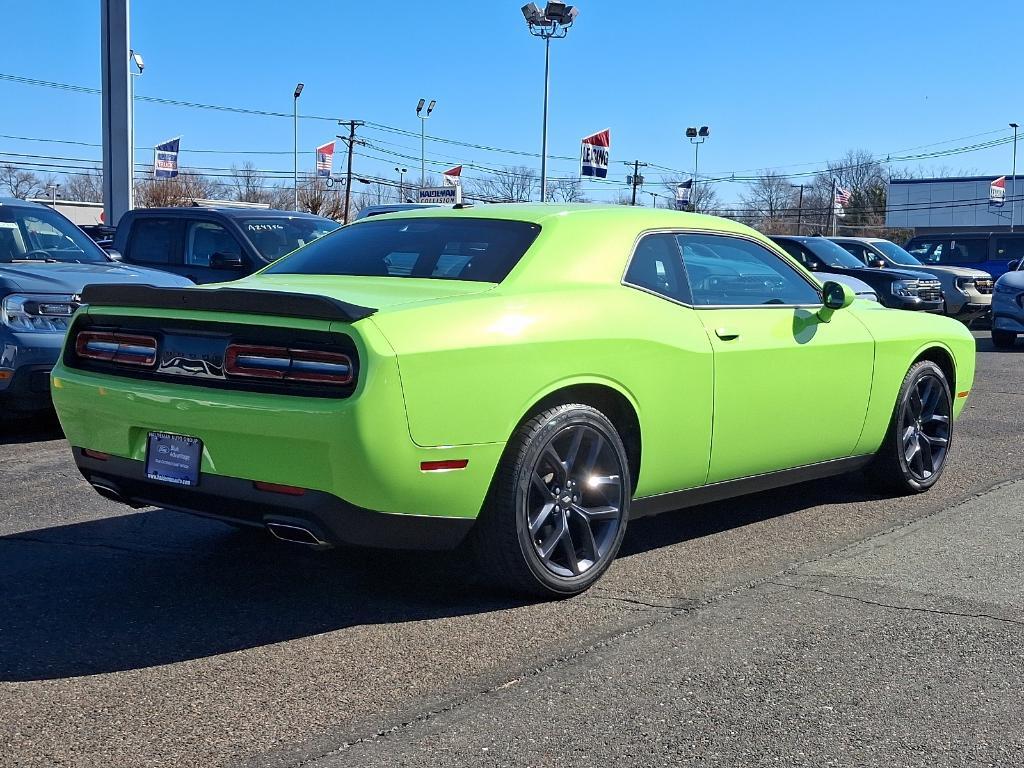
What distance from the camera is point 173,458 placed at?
4250 mm

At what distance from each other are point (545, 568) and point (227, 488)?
1.16 m

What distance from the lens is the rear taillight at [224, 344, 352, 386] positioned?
3.94m

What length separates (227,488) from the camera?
4.11 metres

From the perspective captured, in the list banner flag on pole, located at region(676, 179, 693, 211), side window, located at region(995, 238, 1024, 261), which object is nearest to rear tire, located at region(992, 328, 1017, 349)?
side window, located at region(995, 238, 1024, 261)

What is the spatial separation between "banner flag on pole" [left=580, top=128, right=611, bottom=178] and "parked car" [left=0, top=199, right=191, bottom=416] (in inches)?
926

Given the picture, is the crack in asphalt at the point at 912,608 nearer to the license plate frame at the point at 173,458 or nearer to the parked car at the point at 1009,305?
the license plate frame at the point at 173,458

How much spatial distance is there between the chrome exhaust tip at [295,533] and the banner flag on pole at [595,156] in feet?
93.9

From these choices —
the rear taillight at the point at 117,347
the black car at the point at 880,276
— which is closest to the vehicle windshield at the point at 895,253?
the black car at the point at 880,276

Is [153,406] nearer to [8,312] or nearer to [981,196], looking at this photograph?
[8,312]

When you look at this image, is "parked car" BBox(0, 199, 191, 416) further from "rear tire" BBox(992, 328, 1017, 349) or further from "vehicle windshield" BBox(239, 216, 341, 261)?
"rear tire" BBox(992, 328, 1017, 349)

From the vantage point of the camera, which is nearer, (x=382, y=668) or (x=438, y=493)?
(x=382, y=668)

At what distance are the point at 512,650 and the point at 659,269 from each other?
6.23ft

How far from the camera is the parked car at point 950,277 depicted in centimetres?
2075

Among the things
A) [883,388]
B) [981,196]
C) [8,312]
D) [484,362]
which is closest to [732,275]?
[883,388]
